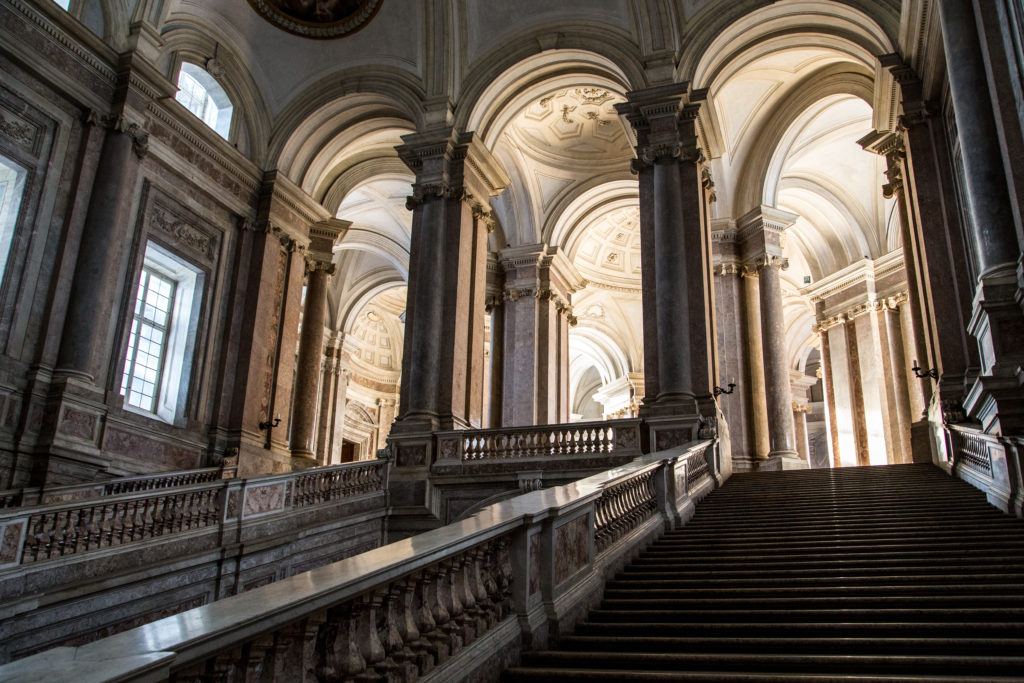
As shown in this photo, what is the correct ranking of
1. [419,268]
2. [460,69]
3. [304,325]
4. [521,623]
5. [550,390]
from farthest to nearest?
1. [550,390]
2. [304,325]
3. [460,69]
4. [419,268]
5. [521,623]

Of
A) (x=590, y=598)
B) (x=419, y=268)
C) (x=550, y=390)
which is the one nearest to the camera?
(x=590, y=598)

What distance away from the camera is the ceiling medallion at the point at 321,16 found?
52.6 ft

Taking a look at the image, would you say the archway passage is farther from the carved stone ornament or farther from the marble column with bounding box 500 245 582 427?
the carved stone ornament

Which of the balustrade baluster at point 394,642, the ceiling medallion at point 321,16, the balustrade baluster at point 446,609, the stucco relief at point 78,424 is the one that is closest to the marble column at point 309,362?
the ceiling medallion at point 321,16

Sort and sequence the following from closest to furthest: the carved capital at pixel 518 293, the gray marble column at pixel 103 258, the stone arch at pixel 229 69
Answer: the gray marble column at pixel 103 258, the stone arch at pixel 229 69, the carved capital at pixel 518 293

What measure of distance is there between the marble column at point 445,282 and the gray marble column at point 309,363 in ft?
13.7

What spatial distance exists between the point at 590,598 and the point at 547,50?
1230 centimetres

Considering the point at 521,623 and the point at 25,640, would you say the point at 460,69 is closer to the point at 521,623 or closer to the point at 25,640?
the point at 25,640

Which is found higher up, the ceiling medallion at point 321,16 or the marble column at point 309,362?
the ceiling medallion at point 321,16

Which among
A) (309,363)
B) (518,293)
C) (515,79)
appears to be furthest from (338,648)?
(518,293)

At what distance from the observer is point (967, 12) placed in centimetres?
952

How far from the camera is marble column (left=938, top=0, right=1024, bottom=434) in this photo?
7957mm

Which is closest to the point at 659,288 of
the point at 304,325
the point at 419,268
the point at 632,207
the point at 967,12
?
the point at 419,268

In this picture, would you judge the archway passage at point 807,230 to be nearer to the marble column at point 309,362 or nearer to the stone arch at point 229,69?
the stone arch at point 229,69
